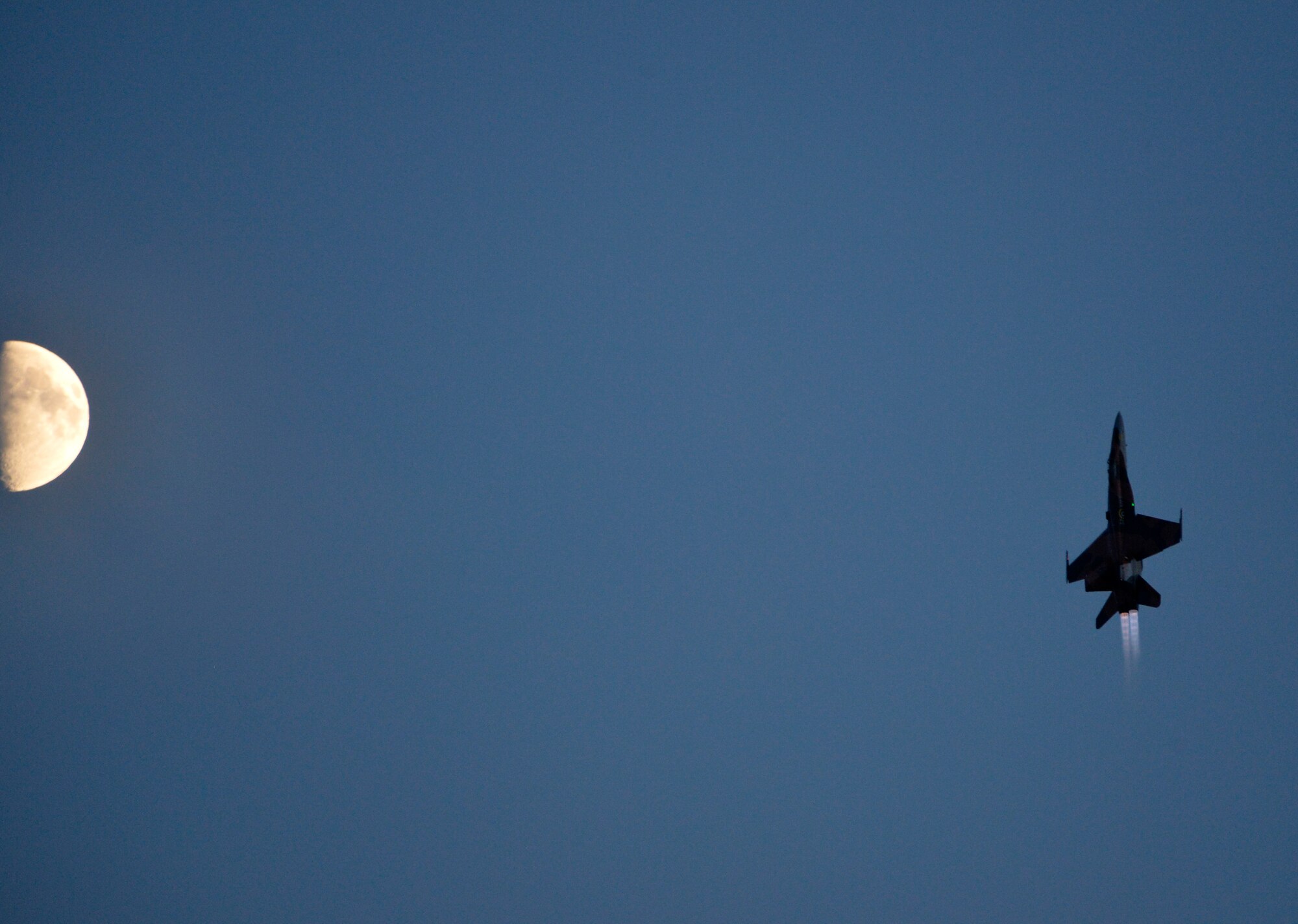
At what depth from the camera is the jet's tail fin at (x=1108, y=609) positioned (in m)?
56.7

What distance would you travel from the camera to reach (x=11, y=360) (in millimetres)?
73750

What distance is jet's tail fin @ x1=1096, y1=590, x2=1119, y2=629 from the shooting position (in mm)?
56688

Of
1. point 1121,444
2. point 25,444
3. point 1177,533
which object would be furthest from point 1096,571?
point 25,444

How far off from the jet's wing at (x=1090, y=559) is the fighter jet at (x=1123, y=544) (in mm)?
56

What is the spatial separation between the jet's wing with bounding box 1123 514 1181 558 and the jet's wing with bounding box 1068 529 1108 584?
141 centimetres

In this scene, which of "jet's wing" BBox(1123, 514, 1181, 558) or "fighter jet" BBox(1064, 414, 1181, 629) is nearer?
"fighter jet" BBox(1064, 414, 1181, 629)

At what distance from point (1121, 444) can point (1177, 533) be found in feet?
20.4

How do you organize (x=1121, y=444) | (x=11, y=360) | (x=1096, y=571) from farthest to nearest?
1. (x=11, y=360)
2. (x=1096, y=571)
3. (x=1121, y=444)

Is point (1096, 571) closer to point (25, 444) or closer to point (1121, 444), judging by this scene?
point (1121, 444)

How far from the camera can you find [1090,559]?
59000mm

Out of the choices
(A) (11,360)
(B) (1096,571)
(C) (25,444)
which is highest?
(A) (11,360)

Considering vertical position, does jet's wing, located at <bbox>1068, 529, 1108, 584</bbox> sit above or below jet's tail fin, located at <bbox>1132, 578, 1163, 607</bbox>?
above

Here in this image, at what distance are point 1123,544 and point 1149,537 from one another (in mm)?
1784

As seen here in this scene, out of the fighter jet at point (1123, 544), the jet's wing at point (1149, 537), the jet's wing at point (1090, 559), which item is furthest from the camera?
the jet's wing at point (1090, 559)
